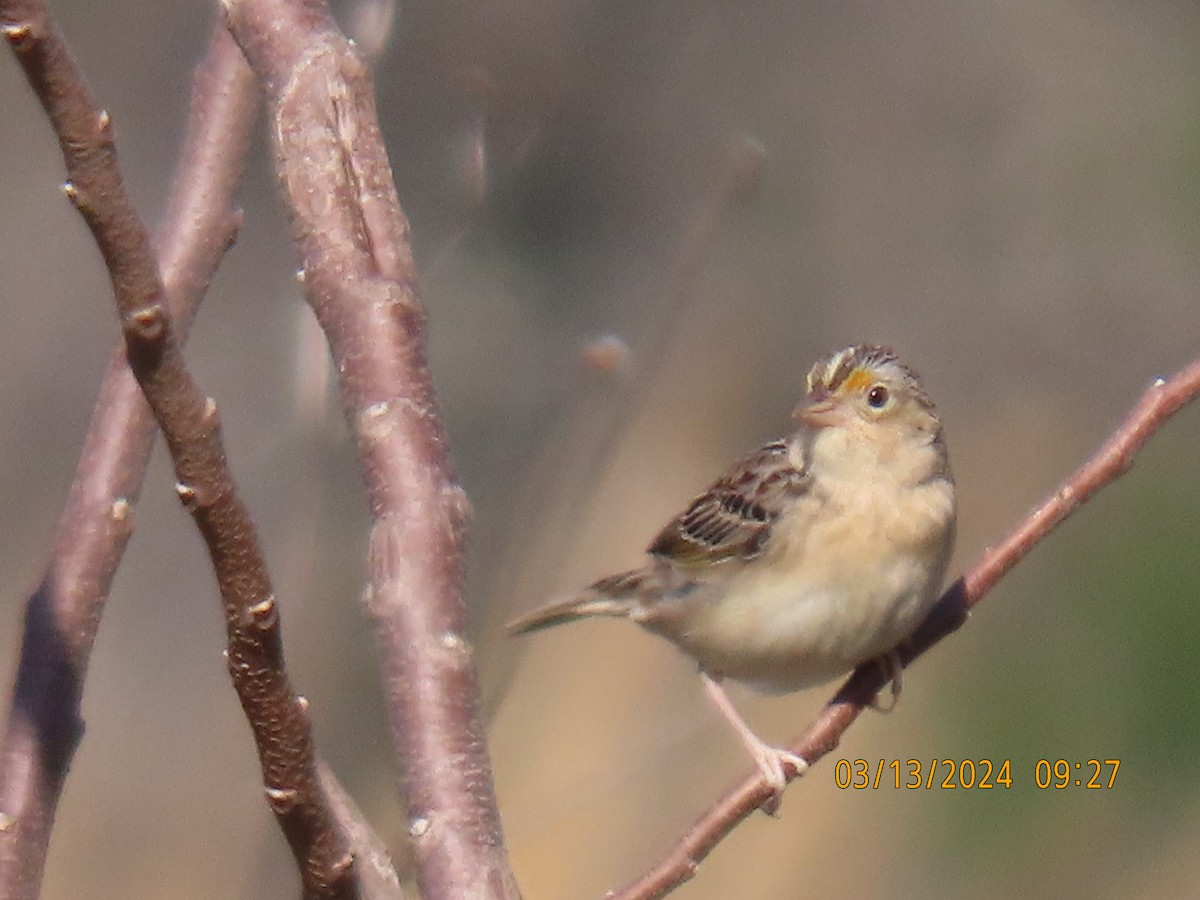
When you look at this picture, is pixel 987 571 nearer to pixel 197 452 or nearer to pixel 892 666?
pixel 892 666

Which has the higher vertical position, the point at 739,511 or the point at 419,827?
the point at 419,827

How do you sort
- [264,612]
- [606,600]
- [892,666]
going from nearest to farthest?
[264,612] < [892,666] < [606,600]

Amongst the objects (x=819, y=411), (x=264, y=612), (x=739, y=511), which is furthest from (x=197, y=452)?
(x=739, y=511)

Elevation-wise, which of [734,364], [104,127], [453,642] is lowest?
[734,364]

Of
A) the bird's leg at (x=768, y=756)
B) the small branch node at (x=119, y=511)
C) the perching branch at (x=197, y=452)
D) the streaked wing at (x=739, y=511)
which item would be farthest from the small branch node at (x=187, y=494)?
the streaked wing at (x=739, y=511)

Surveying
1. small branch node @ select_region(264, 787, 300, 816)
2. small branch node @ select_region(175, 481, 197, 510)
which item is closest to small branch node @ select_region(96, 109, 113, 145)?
small branch node @ select_region(175, 481, 197, 510)

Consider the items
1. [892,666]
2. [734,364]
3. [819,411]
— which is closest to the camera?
[892,666]
